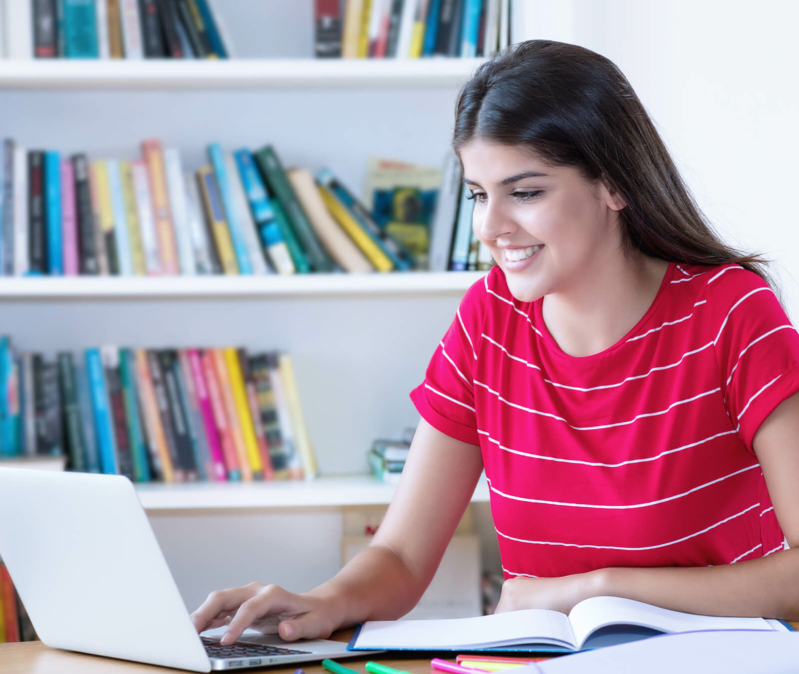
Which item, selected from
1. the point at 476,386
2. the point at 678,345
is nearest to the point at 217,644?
the point at 476,386

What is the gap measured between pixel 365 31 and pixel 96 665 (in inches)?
55.2

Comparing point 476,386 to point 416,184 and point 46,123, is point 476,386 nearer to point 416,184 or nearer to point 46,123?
point 416,184

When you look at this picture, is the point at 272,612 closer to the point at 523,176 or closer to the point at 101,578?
the point at 101,578

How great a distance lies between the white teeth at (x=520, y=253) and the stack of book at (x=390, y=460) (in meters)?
0.78

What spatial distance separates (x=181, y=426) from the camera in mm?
1776

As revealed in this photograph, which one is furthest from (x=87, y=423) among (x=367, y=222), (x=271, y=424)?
(x=367, y=222)

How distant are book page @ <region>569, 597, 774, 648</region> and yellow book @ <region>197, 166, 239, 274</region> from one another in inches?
45.7

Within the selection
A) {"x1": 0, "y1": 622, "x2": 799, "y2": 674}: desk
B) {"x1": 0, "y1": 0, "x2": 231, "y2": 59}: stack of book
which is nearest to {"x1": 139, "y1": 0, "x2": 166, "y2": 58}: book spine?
{"x1": 0, "y1": 0, "x2": 231, "y2": 59}: stack of book

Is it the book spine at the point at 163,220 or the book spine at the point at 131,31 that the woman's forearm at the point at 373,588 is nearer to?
the book spine at the point at 163,220

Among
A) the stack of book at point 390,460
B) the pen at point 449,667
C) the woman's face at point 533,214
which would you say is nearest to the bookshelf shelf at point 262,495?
the stack of book at point 390,460

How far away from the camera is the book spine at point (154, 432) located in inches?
69.7

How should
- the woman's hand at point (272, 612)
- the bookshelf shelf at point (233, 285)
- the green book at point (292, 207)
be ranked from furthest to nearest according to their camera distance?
the green book at point (292, 207), the bookshelf shelf at point (233, 285), the woman's hand at point (272, 612)

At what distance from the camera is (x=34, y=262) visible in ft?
5.64

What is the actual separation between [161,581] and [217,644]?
0.42ft
